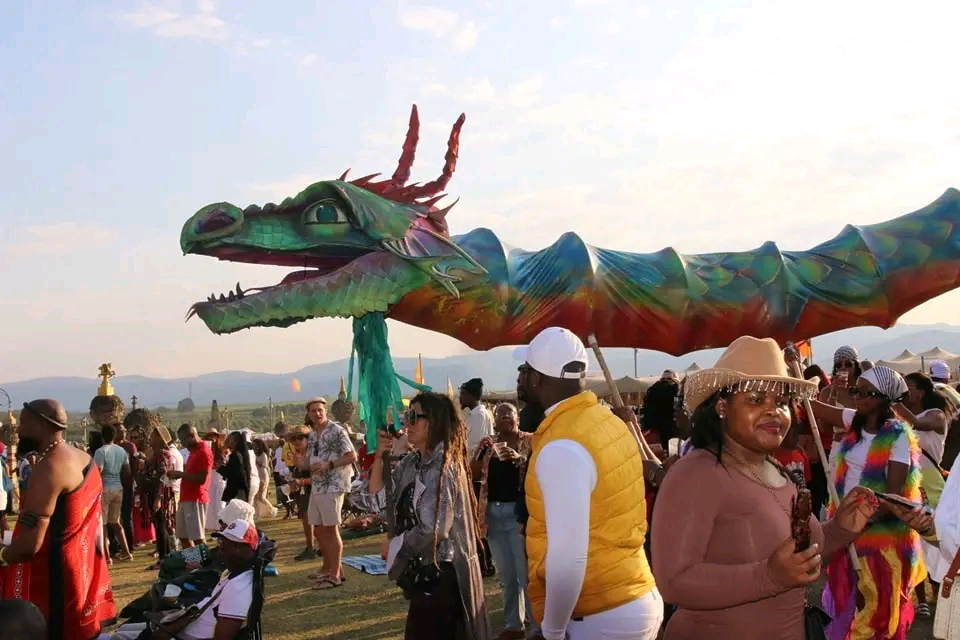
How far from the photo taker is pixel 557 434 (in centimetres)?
323

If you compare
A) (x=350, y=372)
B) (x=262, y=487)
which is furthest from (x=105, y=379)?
(x=350, y=372)

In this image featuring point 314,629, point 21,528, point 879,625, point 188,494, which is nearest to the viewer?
point 21,528

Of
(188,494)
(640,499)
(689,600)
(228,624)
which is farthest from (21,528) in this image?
(188,494)

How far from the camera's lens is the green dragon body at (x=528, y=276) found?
258 inches

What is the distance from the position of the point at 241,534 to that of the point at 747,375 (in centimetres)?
292

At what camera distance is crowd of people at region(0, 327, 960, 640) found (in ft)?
9.04

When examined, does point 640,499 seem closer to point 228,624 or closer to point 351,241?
point 228,624

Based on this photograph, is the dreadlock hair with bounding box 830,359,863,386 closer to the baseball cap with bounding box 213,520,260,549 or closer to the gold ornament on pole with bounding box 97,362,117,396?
the baseball cap with bounding box 213,520,260,549

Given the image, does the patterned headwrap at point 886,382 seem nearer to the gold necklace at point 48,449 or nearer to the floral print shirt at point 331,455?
the gold necklace at point 48,449

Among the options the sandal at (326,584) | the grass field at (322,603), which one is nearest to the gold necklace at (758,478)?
the grass field at (322,603)

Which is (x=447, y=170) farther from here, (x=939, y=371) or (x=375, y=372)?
(x=939, y=371)

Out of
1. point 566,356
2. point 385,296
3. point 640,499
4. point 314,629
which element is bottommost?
point 314,629

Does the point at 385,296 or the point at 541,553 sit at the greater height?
the point at 385,296

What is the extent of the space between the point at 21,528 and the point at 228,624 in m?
1.04
